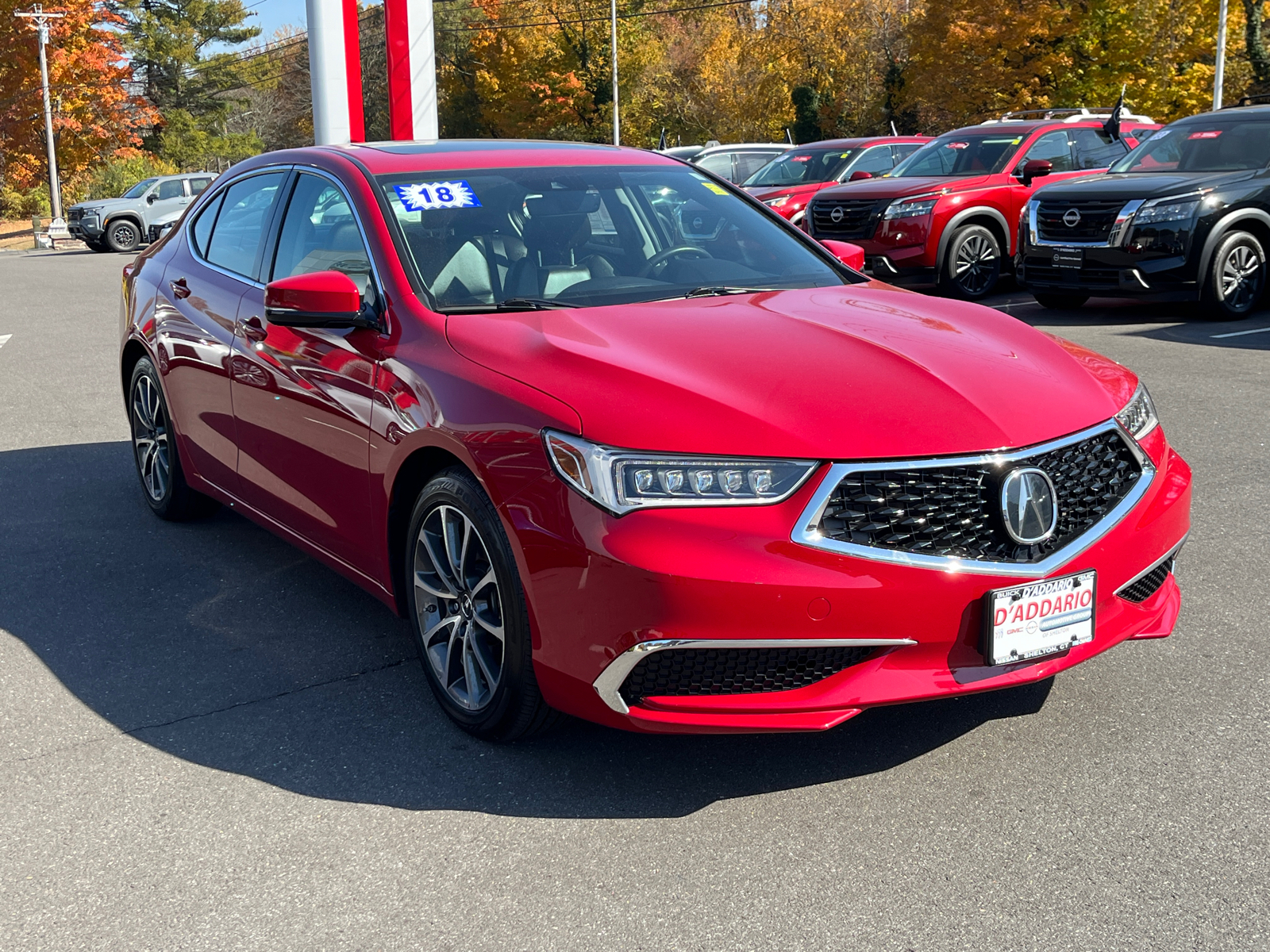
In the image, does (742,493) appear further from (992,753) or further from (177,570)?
(177,570)

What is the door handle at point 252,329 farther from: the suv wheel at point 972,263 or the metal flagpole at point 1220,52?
the metal flagpole at point 1220,52

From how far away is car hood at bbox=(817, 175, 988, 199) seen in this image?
1395cm

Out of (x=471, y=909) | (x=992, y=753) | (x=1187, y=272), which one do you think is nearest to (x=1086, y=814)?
(x=992, y=753)

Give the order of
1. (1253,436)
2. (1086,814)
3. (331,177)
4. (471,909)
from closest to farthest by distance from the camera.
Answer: (471,909)
(1086,814)
(331,177)
(1253,436)

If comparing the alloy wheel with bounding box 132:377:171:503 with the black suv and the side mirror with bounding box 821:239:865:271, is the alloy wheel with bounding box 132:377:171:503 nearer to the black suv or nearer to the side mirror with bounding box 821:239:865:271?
the side mirror with bounding box 821:239:865:271

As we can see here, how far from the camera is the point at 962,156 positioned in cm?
1509

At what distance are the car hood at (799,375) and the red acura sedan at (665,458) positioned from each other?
11 mm

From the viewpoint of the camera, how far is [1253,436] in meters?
7.27

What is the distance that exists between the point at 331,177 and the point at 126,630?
5.62ft

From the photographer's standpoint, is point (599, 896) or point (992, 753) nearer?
point (599, 896)

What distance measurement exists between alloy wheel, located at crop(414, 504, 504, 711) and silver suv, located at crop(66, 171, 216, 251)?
31.0m

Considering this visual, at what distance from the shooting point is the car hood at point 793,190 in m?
17.2

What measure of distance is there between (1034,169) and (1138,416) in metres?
11.0

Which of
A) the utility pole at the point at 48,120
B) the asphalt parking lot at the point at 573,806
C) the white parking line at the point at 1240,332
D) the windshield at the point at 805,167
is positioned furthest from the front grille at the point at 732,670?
the utility pole at the point at 48,120
